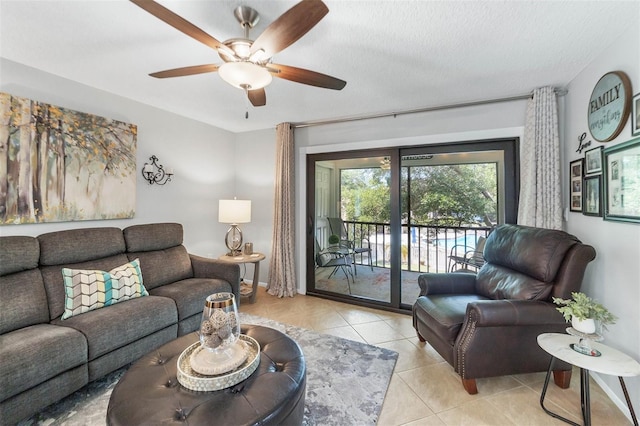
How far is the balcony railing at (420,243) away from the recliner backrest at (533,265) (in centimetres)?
86

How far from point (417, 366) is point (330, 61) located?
8.41 feet

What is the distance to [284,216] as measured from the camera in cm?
383

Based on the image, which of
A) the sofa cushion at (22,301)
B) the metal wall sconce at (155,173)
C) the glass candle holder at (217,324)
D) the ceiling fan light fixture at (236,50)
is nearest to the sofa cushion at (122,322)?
the sofa cushion at (22,301)

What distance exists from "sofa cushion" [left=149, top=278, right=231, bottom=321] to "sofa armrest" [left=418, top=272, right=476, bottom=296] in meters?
2.00

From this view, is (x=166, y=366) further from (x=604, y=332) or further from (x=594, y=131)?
(x=594, y=131)

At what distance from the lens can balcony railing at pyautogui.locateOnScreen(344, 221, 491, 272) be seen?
134 inches

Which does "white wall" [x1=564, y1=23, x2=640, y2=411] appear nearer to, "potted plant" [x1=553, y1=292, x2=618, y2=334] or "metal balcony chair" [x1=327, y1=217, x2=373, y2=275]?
"potted plant" [x1=553, y1=292, x2=618, y2=334]

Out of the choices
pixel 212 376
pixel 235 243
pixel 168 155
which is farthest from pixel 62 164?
pixel 212 376

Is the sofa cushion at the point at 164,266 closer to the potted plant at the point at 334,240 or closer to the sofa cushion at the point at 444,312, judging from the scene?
the potted plant at the point at 334,240

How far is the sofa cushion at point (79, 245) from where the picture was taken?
2166 millimetres

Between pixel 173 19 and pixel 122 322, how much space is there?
1.99 metres

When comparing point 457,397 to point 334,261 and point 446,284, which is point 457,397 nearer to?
point 446,284

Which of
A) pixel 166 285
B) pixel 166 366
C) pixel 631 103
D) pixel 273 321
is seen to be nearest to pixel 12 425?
pixel 166 366

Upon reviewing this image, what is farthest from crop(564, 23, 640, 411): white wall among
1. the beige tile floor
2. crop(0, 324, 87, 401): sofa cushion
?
crop(0, 324, 87, 401): sofa cushion
